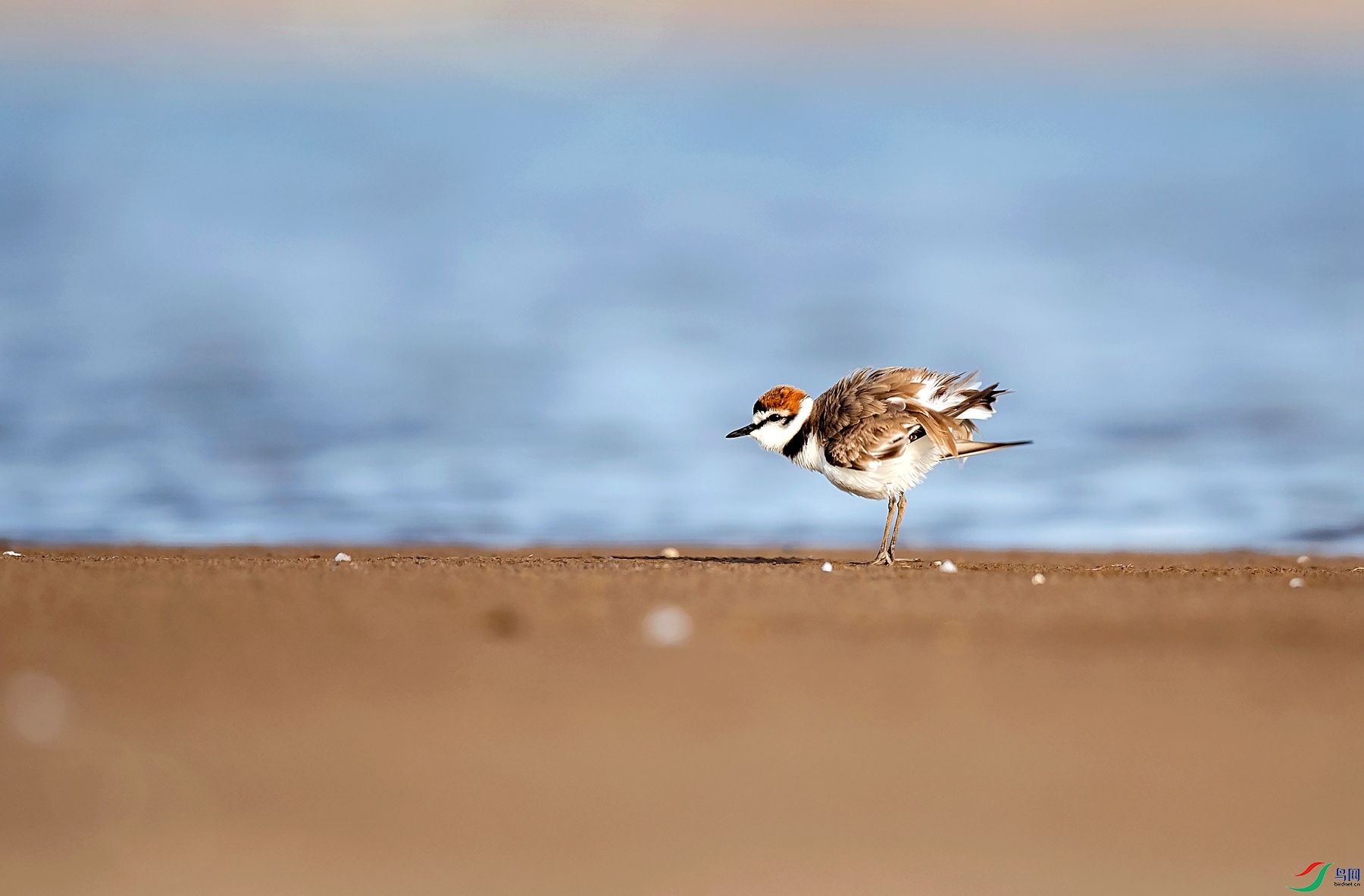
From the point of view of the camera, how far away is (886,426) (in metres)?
7.35

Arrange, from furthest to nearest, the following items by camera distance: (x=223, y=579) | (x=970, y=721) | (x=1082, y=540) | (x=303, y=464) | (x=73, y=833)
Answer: (x=303, y=464) < (x=1082, y=540) < (x=223, y=579) < (x=970, y=721) < (x=73, y=833)

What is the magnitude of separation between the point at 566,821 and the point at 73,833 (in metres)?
1.12

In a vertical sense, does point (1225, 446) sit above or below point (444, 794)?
above

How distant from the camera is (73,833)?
305 cm

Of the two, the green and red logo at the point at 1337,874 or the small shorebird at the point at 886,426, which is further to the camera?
the small shorebird at the point at 886,426

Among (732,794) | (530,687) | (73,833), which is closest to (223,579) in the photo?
(530,687)

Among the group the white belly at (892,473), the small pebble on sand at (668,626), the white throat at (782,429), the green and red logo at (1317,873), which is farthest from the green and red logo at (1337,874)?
the white throat at (782,429)

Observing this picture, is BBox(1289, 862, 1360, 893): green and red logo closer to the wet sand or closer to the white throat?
the wet sand

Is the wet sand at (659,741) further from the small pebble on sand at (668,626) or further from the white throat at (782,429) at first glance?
the white throat at (782,429)

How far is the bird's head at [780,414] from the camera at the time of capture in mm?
7945

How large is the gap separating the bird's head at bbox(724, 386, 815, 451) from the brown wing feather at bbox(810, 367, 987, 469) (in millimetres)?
181

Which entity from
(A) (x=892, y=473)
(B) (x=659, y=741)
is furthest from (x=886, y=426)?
(B) (x=659, y=741)

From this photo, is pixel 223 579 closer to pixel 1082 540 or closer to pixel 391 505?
pixel 391 505

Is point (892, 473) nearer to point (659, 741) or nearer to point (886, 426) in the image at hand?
point (886, 426)
